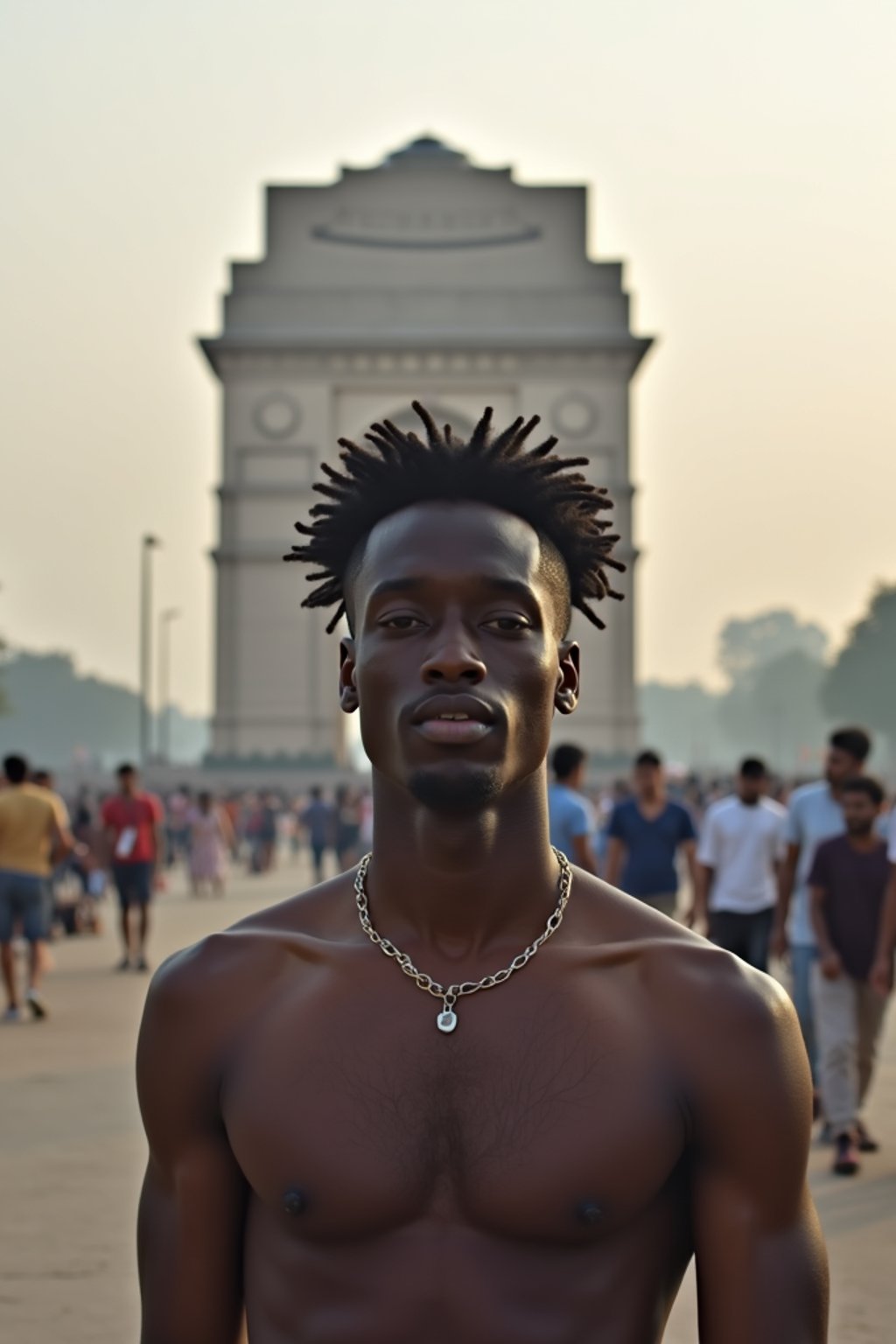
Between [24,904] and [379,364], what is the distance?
130 feet

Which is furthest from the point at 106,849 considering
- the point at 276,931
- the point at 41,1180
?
the point at 276,931

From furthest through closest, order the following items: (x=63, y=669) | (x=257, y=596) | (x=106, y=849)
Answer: (x=63, y=669) → (x=257, y=596) → (x=106, y=849)

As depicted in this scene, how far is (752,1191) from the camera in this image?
204 cm

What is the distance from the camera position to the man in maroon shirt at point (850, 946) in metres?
8.17

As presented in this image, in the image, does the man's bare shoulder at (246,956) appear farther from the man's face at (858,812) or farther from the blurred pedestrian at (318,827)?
the blurred pedestrian at (318,827)

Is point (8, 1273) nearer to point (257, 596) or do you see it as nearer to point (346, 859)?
point (346, 859)

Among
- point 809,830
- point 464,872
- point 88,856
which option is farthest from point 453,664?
point 88,856

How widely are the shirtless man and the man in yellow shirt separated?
32.2ft

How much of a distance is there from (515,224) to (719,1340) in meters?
52.2

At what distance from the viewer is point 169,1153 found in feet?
7.11

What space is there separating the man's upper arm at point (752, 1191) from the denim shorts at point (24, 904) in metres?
10.1

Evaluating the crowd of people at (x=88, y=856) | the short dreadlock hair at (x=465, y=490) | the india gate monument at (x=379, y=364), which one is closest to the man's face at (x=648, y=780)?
the crowd of people at (x=88, y=856)

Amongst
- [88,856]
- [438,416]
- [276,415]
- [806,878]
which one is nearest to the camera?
[806,878]

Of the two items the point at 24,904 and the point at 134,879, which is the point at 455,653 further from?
the point at 134,879
